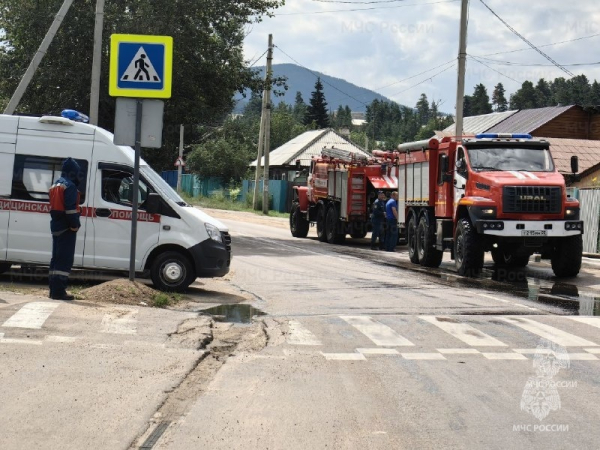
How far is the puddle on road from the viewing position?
11133 millimetres

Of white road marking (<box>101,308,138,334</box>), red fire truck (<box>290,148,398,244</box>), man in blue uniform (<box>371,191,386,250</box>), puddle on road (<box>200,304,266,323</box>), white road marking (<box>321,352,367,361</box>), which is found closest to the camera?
white road marking (<box>321,352,367,361</box>)

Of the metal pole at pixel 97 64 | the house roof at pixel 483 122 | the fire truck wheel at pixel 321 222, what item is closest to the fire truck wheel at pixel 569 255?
the fire truck wheel at pixel 321 222

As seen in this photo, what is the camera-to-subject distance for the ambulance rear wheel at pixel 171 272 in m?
13.5

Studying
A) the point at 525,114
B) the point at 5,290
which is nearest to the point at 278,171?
the point at 525,114

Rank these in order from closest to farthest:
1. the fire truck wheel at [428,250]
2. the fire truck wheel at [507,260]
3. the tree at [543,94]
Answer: the fire truck wheel at [428,250] < the fire truck wheel at [507,260] < the tree at [543,94]

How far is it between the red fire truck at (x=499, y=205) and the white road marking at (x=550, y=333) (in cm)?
635

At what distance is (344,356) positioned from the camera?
8.87m

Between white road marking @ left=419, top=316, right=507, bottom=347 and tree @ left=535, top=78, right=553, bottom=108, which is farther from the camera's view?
tree @ left=535, top=78, right=553, bottom=108

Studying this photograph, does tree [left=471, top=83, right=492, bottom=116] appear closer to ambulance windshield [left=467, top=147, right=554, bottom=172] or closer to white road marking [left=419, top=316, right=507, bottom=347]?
ambulance windshield [left=467, top=147, right=554, bottom=172]

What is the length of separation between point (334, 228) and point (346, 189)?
1505 mm

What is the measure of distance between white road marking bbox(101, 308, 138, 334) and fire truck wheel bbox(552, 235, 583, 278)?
10188mm

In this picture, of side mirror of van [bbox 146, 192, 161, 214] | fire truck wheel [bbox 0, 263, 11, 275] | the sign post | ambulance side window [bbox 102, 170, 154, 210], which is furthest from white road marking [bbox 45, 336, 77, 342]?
fire truck wheel [bbox 0, 263, 11, 275]

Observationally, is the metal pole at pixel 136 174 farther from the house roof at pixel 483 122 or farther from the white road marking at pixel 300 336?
the house roof at pixel 483 122

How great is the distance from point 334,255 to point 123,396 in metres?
16.5
